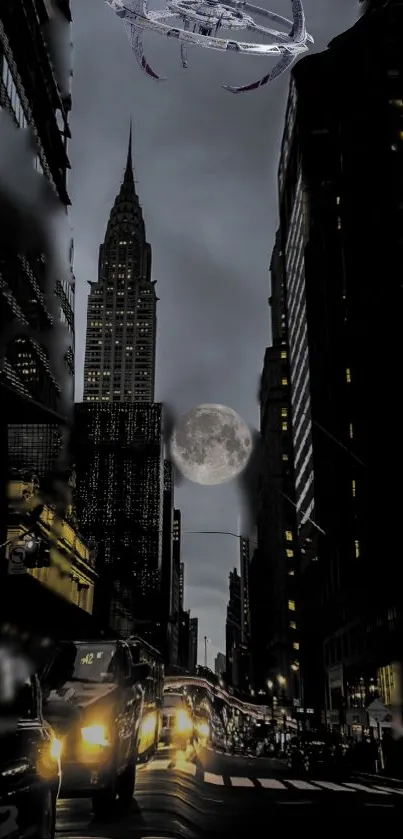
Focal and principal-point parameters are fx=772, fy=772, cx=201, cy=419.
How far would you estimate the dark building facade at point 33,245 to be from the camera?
164ft

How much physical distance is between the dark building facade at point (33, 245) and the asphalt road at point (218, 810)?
100ft

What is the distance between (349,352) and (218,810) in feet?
265

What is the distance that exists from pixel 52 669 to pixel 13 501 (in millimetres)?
43607

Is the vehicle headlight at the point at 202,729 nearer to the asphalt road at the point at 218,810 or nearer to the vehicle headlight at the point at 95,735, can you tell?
the asphalt road at the point at 218,810

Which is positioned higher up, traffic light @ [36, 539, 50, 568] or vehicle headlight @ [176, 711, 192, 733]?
traffic light @ [36, 539, 50, 568]

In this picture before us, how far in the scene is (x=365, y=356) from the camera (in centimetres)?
8200

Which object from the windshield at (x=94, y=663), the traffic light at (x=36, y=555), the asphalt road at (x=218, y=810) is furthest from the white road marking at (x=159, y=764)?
the traffic light at (x=36, y=555)

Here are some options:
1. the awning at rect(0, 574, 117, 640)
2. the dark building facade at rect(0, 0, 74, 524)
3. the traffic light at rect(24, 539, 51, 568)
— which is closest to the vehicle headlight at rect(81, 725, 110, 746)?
the traffic light at rect(24, 539, 51, 568)

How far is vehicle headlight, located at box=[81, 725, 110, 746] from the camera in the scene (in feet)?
30.9

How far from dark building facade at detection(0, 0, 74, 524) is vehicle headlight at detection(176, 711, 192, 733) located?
911 inches

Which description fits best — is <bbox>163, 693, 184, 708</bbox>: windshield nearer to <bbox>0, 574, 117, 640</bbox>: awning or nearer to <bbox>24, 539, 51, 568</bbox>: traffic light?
<bbox>24, 539, 51, 568</bbox>: traffic light

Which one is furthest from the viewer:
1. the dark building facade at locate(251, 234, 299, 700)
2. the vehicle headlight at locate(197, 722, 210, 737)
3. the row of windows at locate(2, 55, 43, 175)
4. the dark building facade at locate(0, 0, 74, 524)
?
the dark building facade at locate(251, 234, 299, 700)

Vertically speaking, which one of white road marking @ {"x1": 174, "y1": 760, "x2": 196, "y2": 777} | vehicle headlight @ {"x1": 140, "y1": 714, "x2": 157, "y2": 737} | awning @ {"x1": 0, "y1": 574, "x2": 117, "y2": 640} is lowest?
white road marking @ {"x1": 174, "y1": 760, "x2": 196, "y2": 777}

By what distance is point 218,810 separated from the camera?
1061cm
